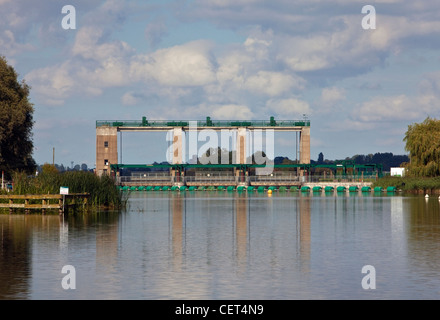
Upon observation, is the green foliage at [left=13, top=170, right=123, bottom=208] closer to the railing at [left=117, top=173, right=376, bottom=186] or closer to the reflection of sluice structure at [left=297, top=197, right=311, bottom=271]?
the reflection of sluice structure at [left=297, top=197, right=311, bottom=271]

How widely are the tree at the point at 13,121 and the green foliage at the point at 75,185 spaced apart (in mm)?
21868

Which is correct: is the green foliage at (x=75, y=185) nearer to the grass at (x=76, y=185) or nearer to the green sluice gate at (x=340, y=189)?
the grass at (x=76, y=185)

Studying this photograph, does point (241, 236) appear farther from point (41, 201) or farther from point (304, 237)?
point (41, 201)

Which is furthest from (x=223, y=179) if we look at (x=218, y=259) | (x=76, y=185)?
(x=218, y=259)

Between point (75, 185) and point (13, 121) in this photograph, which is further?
point (13, 121)

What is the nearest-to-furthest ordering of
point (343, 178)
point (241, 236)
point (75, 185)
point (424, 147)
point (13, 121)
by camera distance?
point (241, 236) → point (75, 185) → point (13, 121) → point (424, 147) → point (343, 178)

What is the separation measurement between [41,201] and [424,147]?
2664 inches

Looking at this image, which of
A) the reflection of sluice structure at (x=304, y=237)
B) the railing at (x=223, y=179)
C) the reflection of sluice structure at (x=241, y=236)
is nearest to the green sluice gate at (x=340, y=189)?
the railing at (x=223, y=179)

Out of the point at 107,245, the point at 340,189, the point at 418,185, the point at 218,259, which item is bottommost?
the point at 218,259

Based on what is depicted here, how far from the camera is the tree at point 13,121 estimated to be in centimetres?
7356

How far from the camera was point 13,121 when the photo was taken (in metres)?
73.2

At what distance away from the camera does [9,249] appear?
2742 cm

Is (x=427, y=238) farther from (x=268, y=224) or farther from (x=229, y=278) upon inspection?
(x=229, y=278)

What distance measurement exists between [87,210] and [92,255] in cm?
2656
